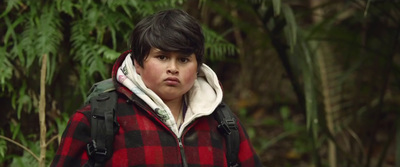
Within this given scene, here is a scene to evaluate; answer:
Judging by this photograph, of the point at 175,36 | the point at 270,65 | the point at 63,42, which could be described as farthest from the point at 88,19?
the point at 270,65

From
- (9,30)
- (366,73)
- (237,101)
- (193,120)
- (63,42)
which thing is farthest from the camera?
(237,101)

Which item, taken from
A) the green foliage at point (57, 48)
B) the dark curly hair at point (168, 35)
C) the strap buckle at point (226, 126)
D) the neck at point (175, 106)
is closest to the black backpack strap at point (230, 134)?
the strap buckle at point (226, 126)

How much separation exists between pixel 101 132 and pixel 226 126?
44 cm

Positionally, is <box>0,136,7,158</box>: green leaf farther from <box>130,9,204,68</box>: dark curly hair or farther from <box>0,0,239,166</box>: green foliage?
<box>130,9,204,68</box>: dark curly hair

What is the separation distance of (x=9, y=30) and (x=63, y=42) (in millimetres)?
240

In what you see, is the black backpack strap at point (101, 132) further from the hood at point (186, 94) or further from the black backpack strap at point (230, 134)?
the black backpack strap at point (230, 134)

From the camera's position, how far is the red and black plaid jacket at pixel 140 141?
1.69 meters

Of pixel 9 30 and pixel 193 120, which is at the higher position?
pixel 9 30

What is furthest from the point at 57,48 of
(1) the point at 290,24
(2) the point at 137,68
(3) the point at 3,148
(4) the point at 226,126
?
(1) the point at 290,24

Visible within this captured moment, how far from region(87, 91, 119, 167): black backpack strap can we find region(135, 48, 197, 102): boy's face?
16 centimetres

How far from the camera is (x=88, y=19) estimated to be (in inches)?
91.6

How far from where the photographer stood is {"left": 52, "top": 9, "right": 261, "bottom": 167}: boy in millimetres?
1704

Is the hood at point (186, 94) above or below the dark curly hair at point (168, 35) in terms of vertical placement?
below

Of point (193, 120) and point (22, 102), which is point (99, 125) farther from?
point (22, 102)
